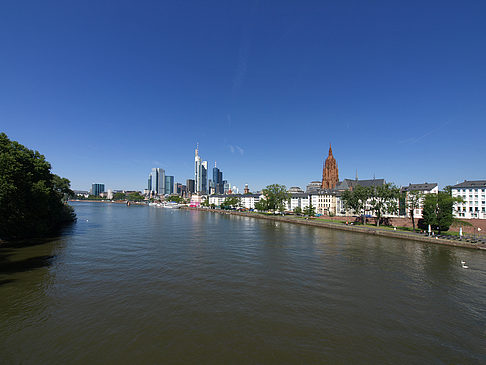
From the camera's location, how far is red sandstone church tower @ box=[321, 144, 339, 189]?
162 m

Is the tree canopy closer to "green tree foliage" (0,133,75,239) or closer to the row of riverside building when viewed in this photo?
the row of riverside building

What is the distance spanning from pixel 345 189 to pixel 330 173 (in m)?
58.0

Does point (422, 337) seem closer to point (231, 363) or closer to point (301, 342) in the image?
point (301, 342)

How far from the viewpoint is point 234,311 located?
14.8 m

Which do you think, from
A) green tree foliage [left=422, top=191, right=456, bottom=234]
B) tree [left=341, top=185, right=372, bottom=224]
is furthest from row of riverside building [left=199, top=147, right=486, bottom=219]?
green tree foliage [left=422, top=191, right=456, bottom=234]

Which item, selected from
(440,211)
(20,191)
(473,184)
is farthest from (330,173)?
(20,191)

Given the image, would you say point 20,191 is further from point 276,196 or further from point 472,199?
point 472,199

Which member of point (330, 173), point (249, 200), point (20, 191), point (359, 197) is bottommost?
point (249, 200)

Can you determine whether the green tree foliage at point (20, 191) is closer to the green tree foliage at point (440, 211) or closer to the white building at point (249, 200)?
the green tree foliage at point (440, 211)

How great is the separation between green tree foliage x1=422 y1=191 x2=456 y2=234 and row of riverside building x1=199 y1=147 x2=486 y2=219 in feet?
29.3

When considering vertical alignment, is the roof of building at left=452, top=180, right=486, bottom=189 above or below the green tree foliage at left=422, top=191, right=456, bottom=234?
above

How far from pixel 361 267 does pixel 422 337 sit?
14.6 metres

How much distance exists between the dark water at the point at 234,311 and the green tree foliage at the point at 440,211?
30772 millimetres

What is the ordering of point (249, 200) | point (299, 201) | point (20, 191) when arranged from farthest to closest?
point (249, 200), point (299, 201), point (20, 191)
